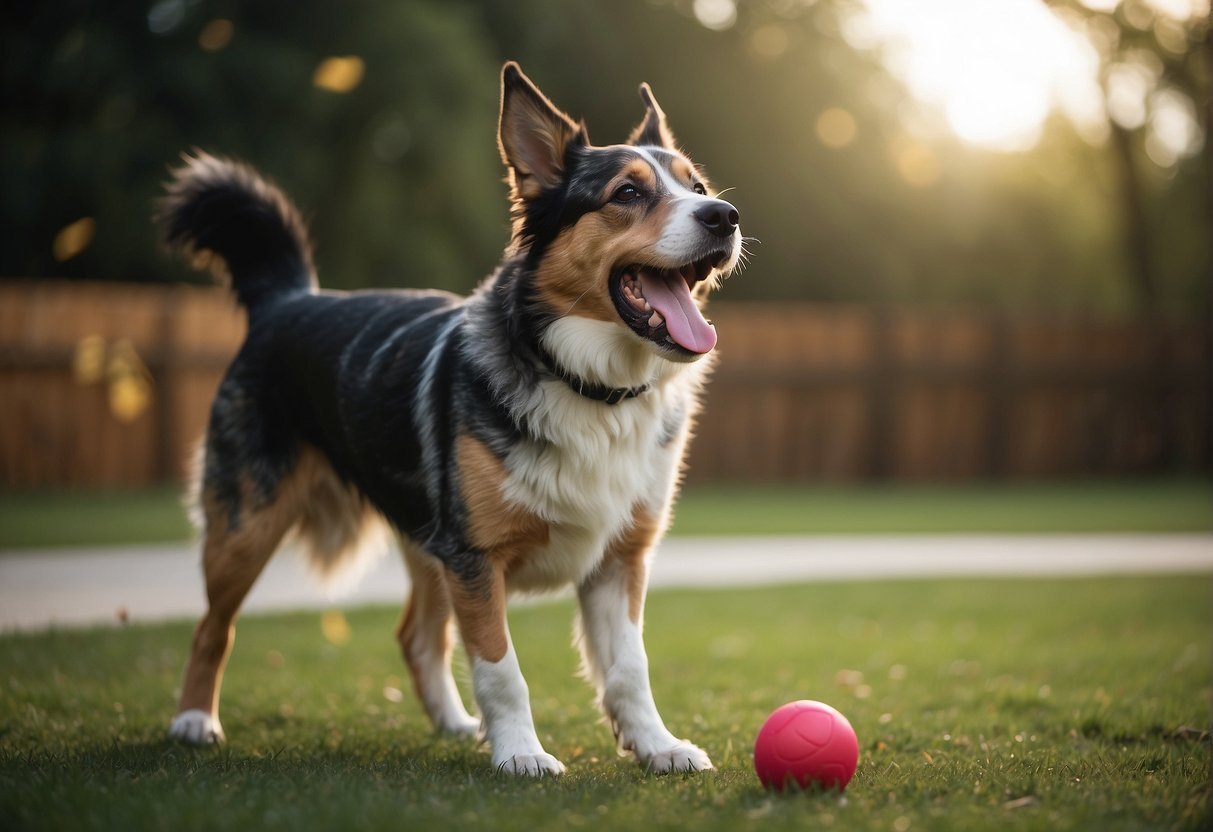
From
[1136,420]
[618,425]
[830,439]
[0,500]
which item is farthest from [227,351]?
[1136,420]

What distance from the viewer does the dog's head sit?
171 inches

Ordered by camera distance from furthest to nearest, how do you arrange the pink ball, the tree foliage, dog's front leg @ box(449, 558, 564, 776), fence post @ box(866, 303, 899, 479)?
1. fence post @ box(866, 303, 899, 479)
2. the tree foliage
3. dog's front leg @ box(449, 558, 564, 776)
4. the pink ball

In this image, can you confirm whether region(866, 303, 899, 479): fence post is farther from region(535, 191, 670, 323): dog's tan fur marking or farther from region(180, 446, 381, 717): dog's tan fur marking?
region(535, 191, 670, 323): dog's tan fur marking

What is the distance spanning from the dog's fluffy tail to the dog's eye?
2.06m

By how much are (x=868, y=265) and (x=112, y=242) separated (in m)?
13.7

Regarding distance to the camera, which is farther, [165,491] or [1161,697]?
[165,491]

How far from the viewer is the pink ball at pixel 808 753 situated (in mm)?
3869

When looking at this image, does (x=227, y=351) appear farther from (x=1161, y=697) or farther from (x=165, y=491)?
(x=1161, y=697)

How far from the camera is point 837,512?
1494cm

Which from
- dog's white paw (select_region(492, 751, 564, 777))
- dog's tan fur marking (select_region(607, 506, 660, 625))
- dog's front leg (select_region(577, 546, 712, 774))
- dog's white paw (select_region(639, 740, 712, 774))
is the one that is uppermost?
dog's tan fur marking (select_region(607, 506, 660, 625))

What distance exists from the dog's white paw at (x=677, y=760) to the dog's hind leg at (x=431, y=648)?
49.9 inches

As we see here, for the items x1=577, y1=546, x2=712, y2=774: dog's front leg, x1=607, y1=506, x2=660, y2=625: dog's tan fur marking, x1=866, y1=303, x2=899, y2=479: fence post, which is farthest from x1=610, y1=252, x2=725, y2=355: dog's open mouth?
x1=866, y1=303, x2=899, y2=479: fence post

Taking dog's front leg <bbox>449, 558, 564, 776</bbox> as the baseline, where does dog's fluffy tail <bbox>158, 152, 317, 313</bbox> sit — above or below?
above

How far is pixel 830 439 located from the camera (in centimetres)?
1864
